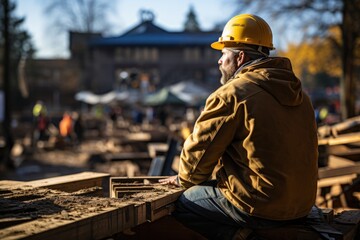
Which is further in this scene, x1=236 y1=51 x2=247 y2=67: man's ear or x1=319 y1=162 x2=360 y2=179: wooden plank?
x1=319 y1=162 x2=360 y2=179: wooden plank

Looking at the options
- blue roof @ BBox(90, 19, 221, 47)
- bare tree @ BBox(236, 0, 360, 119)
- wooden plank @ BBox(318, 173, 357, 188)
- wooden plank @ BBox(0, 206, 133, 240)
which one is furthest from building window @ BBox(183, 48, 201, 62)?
wooden plank @ BBox(0, 206, 133, 240)

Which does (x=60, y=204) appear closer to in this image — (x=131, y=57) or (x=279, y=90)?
(x=279, y=90)

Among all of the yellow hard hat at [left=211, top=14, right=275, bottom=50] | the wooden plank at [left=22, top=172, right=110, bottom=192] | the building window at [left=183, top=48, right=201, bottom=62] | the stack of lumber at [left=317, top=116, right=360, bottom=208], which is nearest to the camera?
the yellow hard hat at [left=211, top=14, right=275, bottom=50]

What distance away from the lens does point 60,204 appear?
116 inches

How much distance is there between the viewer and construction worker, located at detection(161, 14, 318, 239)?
2986 mm

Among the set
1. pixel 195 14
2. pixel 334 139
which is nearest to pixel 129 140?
pixel 334 139

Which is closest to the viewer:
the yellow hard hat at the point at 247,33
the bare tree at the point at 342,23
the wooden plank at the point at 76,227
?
the wooden plank at the point at 76,227

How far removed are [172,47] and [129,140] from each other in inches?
1930

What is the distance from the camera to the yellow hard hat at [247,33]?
339cm

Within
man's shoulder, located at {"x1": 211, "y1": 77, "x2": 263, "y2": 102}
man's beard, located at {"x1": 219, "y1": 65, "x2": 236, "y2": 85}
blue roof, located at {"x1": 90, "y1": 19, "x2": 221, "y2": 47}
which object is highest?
blue roof, located at {"x1": 90, "y1": 19, "x2": 221, "y2": 47}

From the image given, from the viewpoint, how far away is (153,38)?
64125 mm

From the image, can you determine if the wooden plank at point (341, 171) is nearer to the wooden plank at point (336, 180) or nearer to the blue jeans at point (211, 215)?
the wooden plank at point (336, 180)

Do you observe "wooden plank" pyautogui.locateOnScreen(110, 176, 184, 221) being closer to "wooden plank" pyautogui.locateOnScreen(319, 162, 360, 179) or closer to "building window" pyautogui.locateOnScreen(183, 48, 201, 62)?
"wooden plank" pyautogui.locateOnScreen(319, 162, 360, 179)

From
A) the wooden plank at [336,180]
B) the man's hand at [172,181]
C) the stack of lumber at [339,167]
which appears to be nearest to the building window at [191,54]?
the stack of lumber at [339,167]
